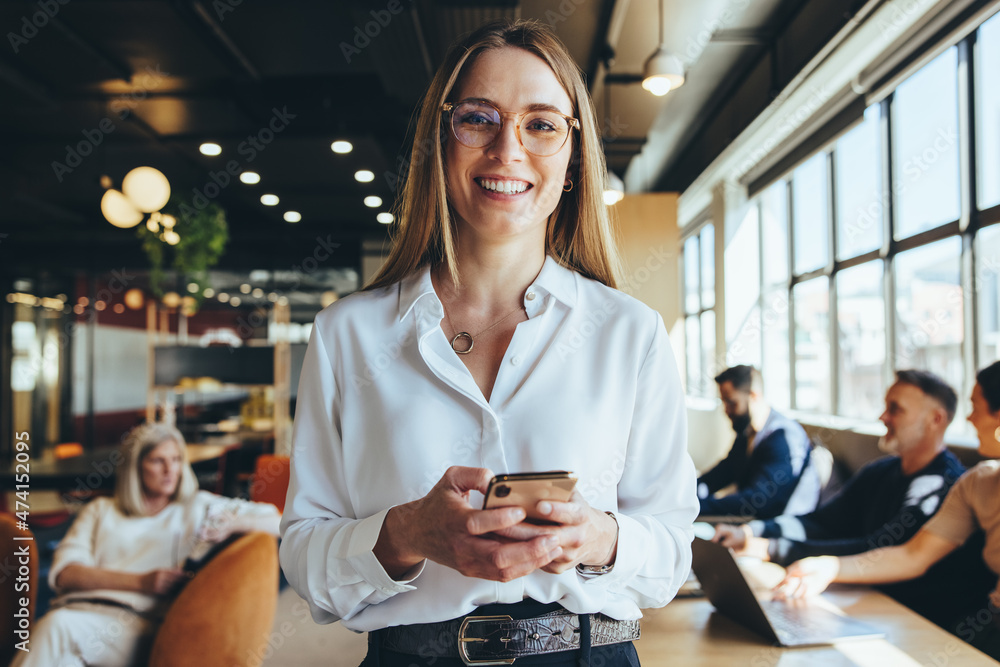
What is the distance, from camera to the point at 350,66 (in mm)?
5496

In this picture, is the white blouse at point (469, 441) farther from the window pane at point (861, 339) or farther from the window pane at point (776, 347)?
the window pane at point (776, 347)

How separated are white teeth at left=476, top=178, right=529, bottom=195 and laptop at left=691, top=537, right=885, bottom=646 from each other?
114cm

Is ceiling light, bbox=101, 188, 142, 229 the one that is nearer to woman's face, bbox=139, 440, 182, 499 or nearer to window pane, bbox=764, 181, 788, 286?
woman's face, bbox=139, 440, 182, 499

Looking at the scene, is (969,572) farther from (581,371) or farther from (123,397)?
(123,397)

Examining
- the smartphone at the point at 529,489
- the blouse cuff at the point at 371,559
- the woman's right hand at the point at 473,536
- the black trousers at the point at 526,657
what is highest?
the smartphone at the point at 529,489

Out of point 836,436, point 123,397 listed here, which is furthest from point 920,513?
point 123,397

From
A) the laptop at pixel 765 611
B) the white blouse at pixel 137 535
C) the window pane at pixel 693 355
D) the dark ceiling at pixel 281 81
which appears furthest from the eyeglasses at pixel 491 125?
the window pane at pixel 693 355

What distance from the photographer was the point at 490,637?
3.17ft

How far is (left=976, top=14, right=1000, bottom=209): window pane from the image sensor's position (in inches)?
153

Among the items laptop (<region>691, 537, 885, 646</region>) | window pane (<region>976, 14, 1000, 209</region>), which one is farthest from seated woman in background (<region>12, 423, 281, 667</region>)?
window pane (<region>976, 14, 1000, 209</region>)

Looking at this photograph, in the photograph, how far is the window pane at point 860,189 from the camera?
5.38m

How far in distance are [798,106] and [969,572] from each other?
14.2 ft

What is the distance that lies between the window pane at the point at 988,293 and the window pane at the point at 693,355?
6341 millimetres

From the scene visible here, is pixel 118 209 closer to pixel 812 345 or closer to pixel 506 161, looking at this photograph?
pixel 506 161
